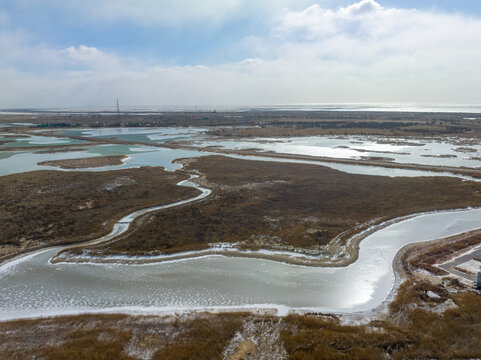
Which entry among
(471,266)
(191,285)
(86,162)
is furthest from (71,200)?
(471,266)

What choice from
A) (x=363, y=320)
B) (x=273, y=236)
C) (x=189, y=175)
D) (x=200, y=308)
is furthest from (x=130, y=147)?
(x=363, y=320)

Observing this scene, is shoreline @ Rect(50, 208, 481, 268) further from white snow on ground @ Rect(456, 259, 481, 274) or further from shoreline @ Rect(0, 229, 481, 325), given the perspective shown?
white snow on ground @ Rect(456, 259, 481, 274)

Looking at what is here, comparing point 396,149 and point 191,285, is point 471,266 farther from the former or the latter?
point 396,149

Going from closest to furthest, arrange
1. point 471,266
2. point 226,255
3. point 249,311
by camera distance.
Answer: point 249,311 < point 471,266 < point 226,255

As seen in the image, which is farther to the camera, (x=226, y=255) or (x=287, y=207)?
(x=287, y=207)

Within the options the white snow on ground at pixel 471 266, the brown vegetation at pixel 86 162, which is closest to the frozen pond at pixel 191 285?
the white snow on ground at pixel 471 266

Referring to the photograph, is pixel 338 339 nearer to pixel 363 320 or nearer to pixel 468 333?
pixel 363 320

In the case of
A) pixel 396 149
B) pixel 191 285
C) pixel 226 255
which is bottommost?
pixel 191 285

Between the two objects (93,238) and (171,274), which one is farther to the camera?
(93,238)
